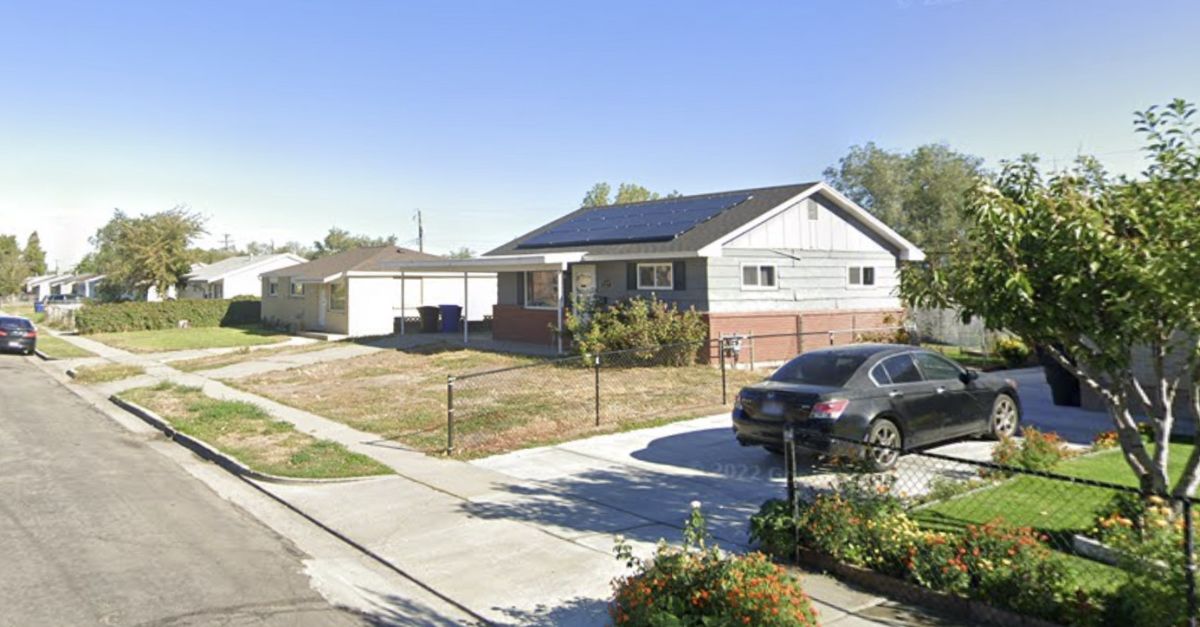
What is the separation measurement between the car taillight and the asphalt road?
542 cm

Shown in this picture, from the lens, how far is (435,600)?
6.02 metres

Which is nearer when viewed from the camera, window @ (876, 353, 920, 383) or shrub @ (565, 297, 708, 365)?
window @ (876, 353, 920, 383)

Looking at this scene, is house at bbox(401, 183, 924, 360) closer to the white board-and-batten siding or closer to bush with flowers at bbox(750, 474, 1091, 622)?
the white board-and-batten siding

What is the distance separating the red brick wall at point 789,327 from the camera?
20.8 m

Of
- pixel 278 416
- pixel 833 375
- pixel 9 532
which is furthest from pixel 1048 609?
pixel 278 416

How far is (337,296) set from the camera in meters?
34.2

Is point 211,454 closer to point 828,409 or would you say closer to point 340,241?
point 828,409

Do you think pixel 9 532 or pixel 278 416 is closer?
pixel 9 532

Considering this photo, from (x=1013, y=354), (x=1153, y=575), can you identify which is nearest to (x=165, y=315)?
(x=1013, y=354)

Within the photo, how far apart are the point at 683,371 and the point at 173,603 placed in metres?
13.8

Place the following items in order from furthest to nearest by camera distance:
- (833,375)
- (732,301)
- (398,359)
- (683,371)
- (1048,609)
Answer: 1. (398,359)
2. (732,301)
3. (683,371)
4. (833,375)
5. (1048,609)

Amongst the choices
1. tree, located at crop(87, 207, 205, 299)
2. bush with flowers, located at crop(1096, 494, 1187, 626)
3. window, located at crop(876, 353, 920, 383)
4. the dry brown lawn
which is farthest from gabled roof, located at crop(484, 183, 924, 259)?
tree, located at crop(87, 207, 205, 299)

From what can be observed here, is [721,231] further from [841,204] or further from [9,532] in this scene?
[9,532]

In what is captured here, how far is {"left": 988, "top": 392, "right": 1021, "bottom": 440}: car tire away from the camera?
1069 cm
